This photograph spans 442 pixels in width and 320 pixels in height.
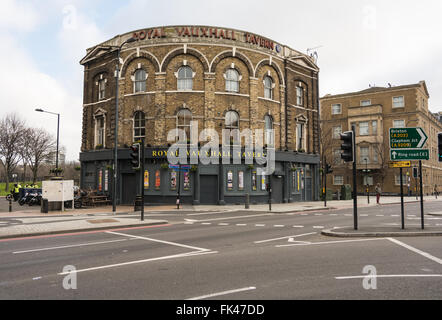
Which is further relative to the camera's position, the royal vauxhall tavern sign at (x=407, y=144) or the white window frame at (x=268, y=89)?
the white window frame at (x=268, y=89)

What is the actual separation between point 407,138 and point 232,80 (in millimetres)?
17774

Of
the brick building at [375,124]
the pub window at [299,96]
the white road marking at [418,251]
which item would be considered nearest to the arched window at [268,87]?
the pub window at [299,96]

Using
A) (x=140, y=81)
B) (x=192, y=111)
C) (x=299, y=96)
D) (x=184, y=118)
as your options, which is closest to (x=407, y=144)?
(x=192, y=111)

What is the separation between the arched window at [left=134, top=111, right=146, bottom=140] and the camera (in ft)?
88.3

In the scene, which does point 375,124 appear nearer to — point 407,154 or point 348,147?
point 407,154

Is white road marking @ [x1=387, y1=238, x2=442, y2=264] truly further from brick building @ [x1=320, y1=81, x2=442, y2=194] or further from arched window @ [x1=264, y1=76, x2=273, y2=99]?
brick building @ [x1=320, y1=81, x2=442, y2=194]

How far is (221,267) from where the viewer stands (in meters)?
6.73

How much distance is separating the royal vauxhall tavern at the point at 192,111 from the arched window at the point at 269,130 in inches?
3.6

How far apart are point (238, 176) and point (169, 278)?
68.3ft

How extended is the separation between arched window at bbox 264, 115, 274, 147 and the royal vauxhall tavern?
92 mm

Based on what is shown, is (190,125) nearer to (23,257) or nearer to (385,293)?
(23,257)

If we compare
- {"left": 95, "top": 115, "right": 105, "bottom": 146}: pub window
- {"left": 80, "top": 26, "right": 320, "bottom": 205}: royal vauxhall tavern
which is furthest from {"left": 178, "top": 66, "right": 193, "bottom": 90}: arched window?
{"left": 95, "top": 115, "right": 105, "bottom": 146}: pub window

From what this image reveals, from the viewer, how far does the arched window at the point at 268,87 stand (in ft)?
96.4

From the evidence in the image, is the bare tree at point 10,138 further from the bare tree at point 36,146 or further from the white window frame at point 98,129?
the white window frame at point 98,129
